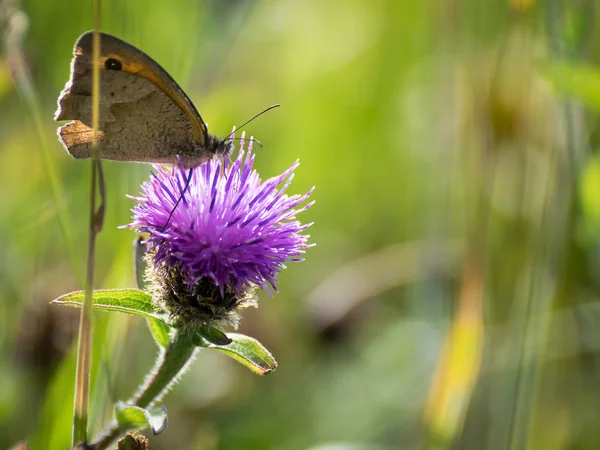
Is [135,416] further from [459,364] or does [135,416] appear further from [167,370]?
[459,364]

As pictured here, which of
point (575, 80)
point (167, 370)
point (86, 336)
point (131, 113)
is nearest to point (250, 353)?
point (167, 370)

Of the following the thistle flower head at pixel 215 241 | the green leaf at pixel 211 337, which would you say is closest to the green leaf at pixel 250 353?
the green leaf at pixel 211 337

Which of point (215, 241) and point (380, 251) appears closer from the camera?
point (215, 241)

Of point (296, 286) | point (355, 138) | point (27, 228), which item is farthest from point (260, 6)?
point (27, 228)

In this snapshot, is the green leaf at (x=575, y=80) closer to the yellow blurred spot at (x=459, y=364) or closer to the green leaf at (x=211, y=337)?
the yellow blurred spot at (x=459, y=364)

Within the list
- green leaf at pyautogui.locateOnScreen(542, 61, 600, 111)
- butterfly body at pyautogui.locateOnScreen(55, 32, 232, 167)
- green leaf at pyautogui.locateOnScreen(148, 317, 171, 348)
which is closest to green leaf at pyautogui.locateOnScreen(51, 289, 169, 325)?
green leaf at pyautogui.locateOnScreen(148, 317, 171, 348)

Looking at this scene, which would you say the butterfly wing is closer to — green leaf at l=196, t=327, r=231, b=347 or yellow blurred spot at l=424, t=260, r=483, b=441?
green leaf at l=196, t=327, r=231, b=347

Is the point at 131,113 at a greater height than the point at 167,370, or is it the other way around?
the point at 131,113
